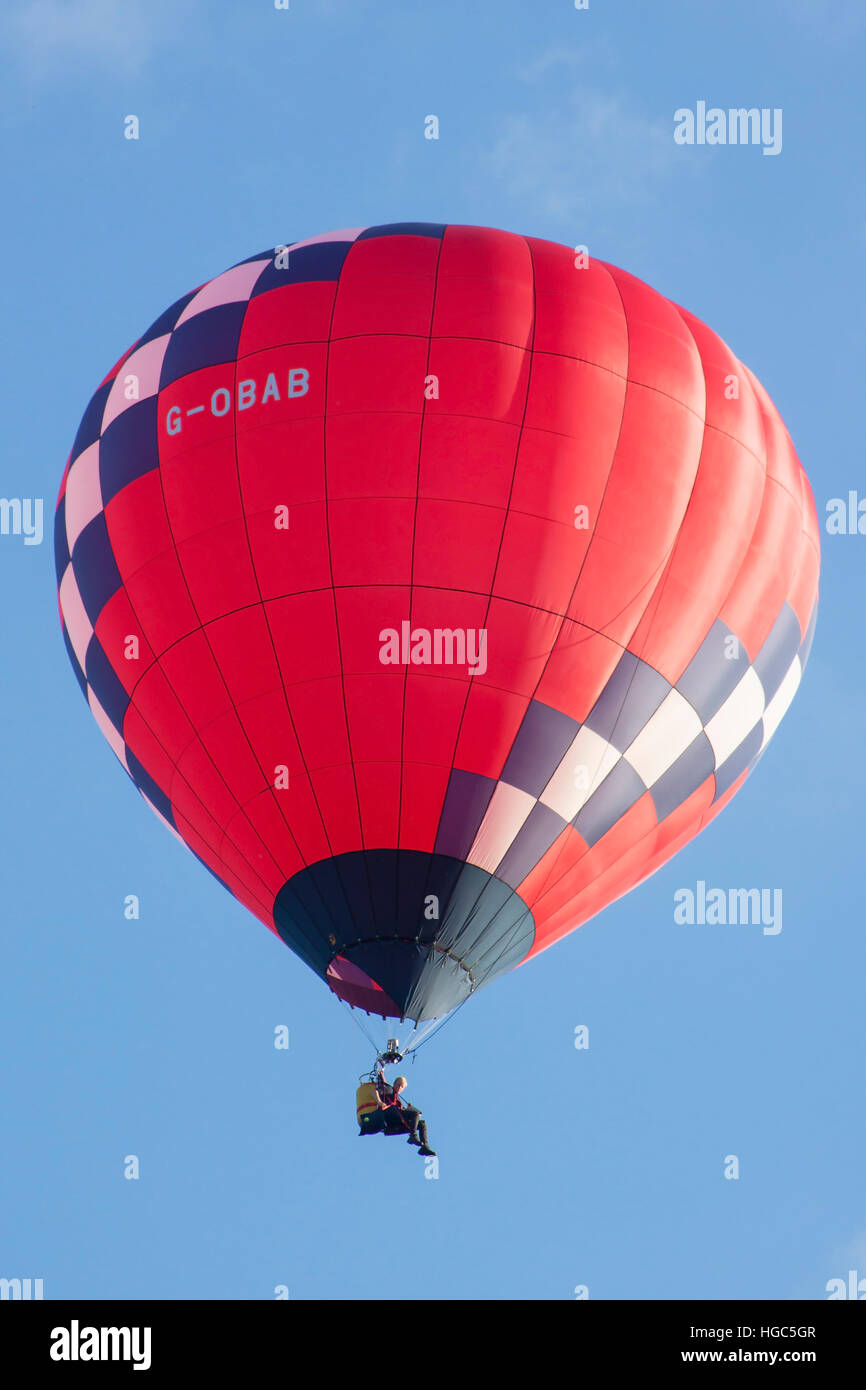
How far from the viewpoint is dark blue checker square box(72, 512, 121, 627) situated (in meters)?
18.0

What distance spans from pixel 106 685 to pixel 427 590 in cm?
297

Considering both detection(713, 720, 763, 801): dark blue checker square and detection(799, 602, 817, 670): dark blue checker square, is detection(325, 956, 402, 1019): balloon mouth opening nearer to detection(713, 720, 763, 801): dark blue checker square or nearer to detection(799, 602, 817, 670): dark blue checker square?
detection(713, 720, 763, 801): dark blue checker square

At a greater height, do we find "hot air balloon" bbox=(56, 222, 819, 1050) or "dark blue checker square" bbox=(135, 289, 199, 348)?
"dark blue checker square" bbox=(135, 289, 199, 348)

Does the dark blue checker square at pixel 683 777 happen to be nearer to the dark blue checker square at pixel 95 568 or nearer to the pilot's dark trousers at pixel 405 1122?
Answer: the pilot's dark trousers at pixel 405 1122

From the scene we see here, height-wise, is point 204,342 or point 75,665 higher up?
point 204,342

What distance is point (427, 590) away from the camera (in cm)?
1672

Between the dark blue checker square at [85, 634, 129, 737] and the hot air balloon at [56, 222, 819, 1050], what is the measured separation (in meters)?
0.03

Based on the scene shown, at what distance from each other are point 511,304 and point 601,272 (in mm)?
1051

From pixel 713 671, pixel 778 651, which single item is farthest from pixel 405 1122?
pixel 778 651

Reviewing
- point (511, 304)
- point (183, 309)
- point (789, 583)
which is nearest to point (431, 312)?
point (511, 304)

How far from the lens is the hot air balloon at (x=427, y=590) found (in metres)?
16.8

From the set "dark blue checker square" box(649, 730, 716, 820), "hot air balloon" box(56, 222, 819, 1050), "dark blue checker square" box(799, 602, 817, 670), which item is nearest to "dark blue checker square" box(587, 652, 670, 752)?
"hot air balloon" box(56, 222, 819, 1050)

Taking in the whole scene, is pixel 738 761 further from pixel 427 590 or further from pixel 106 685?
pixel 106 685

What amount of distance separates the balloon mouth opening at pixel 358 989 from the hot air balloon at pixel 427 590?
0.03m
